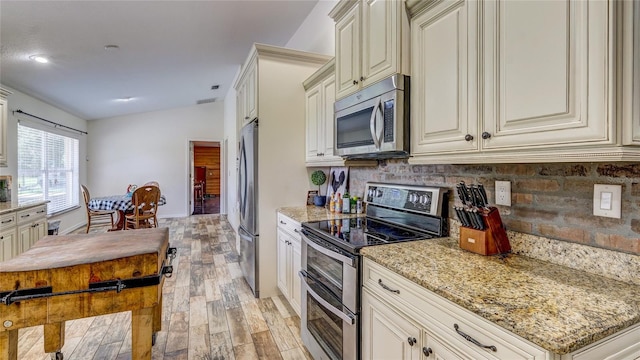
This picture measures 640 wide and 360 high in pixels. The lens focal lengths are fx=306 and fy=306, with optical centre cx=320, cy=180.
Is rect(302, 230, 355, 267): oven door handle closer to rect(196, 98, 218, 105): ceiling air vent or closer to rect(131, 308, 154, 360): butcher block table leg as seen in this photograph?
Result: rect(131, 308, 154, 360): butcher block table leg

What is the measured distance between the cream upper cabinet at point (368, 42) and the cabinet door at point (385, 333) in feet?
3.98

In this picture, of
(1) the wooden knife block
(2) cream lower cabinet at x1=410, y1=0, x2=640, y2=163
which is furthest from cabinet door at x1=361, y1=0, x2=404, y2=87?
(1) the wooden knife block

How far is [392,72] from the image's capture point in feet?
5.51

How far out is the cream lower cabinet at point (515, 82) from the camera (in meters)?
0.88

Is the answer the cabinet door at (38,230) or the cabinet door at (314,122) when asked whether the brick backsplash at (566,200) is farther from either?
A: the cabinet door at (38,230)

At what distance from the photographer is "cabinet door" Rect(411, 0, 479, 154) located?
130 cm

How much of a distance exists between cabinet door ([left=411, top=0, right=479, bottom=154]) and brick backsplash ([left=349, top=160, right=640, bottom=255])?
0.34m

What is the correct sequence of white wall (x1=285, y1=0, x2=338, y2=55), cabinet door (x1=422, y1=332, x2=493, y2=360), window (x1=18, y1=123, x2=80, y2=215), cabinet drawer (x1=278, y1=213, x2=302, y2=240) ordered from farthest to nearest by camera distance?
window (x1=18, y1=123, x2=80, y2=215) → white wall (x1=285, y1=0, x2=338, y2=55) → cabinet drawer (x1=278, y1=213, x2=302, y2=240) → cabinet door (x1=422, y1=332, x2=493, y2=360)

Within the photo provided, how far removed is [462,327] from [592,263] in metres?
0.63

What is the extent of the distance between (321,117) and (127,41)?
233cm

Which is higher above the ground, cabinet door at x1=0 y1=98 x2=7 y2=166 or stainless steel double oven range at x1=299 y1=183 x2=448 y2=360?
cabinet door at x1=0 y1=98 x2=7 y2=166

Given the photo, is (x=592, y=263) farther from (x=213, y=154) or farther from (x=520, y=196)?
A: (x=213, y=154)

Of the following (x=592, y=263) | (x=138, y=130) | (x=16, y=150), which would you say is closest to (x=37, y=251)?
(x=592, y=263)

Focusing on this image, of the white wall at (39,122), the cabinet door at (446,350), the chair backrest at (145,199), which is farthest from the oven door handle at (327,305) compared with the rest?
the white wall at (39,122)
